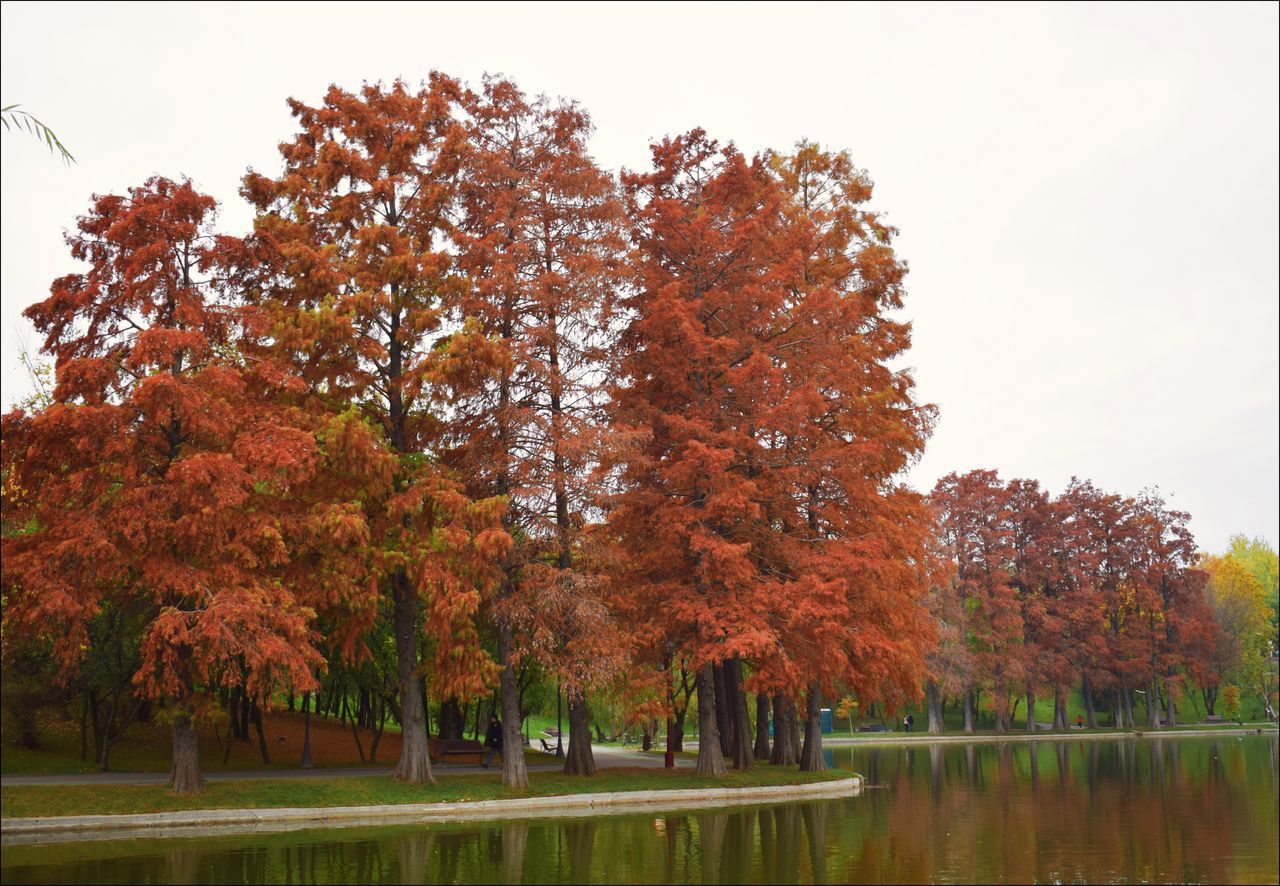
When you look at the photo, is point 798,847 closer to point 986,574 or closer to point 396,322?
point 396,322

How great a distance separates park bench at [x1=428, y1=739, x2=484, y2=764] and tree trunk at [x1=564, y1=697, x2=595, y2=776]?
6.00m

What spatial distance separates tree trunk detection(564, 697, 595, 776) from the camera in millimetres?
31719

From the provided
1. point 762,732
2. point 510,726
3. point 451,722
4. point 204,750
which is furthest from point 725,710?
point 204,750

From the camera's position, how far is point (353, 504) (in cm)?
2625

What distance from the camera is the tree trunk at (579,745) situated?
104ft

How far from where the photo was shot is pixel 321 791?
1011 inches

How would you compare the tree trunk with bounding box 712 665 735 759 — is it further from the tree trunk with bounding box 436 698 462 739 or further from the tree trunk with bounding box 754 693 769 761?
the tree trunk with bounding box 436 698 462 739

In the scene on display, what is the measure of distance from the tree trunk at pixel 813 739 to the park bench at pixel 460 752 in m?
11.1

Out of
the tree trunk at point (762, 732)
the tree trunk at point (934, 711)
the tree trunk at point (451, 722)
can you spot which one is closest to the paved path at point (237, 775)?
the tree trunk at point (451, 722)

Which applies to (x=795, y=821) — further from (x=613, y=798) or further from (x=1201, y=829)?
(x=1201, y=829)

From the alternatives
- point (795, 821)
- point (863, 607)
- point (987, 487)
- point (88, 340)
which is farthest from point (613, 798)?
point (987, 487)

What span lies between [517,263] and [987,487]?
2141 inches

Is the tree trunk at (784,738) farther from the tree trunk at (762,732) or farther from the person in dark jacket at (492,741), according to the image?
the person in dark jacket at (492,741)

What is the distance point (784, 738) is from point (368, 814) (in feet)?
61.9
